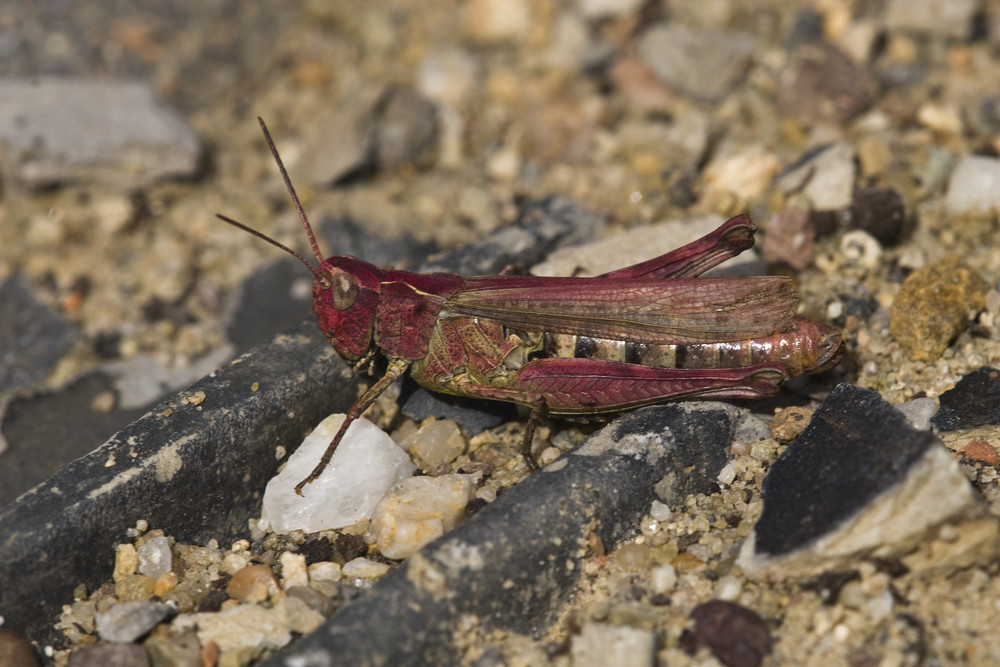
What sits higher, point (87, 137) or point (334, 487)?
point (87, 137)

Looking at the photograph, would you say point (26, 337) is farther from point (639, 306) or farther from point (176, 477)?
point (639, 306)

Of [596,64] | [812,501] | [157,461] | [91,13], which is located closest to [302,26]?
[91,13]

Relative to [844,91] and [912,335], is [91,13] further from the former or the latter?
[912,335]

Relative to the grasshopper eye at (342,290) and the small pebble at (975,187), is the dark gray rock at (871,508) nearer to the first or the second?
the grasshopper eye at (342,290)

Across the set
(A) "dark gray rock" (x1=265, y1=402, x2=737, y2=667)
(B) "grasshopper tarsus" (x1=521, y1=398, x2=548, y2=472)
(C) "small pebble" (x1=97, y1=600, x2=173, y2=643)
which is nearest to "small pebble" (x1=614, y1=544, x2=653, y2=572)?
(A) "dark gray rock" (x1=265, y1=402, x2=737, y2=667)

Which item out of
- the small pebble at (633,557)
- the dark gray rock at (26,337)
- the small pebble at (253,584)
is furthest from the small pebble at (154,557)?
the dark gray rock at (26,337)

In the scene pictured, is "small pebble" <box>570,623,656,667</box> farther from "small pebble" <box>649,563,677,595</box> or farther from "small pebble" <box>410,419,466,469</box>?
"small pebble" <box>410,419,466,469</box>

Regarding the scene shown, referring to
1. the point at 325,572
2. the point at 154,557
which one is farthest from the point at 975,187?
the point at 154,557
